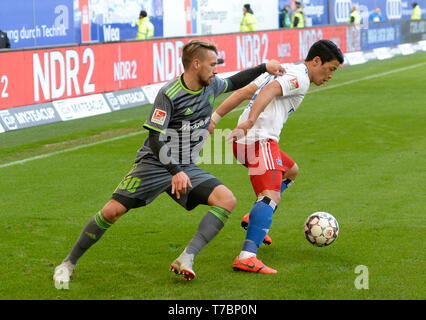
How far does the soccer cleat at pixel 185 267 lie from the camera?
536 centimetres

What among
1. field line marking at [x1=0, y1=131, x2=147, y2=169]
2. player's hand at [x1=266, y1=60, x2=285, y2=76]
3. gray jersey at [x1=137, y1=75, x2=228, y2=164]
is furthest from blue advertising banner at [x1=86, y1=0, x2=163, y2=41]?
gray jersey at [x1=137, y1=75, x2=228, y2=164]

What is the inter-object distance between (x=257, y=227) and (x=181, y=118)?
104 cm

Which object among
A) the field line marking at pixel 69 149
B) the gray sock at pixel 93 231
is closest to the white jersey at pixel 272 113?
the gray sock at pixel 93 231

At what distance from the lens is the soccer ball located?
620cm

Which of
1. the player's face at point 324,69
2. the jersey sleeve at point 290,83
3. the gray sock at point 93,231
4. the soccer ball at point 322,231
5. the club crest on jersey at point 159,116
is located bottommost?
the soccer ball at point 322,231

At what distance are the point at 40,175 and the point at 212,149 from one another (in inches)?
128

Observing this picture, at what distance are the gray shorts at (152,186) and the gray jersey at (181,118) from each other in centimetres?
10

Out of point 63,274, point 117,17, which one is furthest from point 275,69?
point 117,17

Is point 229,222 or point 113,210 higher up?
point 113,210

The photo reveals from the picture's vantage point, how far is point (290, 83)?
234 inches

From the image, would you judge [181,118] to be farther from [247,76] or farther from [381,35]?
[381,35]

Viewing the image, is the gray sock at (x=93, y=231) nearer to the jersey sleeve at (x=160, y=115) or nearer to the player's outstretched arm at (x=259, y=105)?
the jersey sleeve at (x=160, y=115)

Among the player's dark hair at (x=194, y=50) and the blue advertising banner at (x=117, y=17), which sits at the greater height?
the blue advertising banner at (x=117, y=17)
